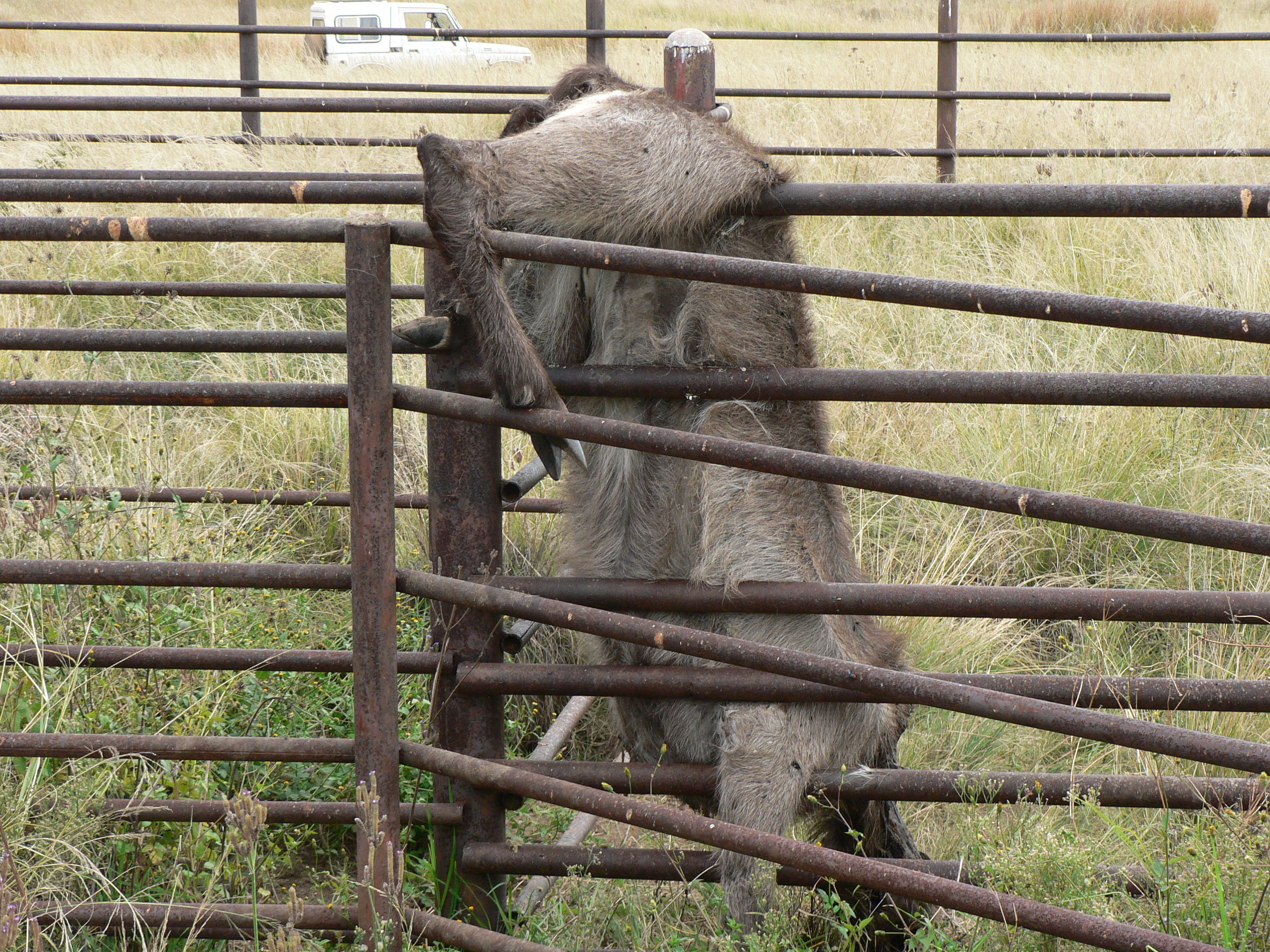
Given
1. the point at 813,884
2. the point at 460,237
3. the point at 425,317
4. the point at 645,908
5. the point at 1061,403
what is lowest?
the point at 645,908

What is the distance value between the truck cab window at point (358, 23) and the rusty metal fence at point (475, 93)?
10.5 m

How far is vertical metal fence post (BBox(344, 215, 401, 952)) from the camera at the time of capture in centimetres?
208

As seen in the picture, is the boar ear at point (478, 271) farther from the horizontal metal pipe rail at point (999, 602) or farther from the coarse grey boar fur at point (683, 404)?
the horizontal metal pipe rail at point (999, 602)

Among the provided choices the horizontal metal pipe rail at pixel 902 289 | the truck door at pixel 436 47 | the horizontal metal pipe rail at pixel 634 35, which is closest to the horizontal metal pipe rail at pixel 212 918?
the horizontal metal pipe rail at pixel 902 289

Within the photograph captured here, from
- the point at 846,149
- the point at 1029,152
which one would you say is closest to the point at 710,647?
the point at 846,149

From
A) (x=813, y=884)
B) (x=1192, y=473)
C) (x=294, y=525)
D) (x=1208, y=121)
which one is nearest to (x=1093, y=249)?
(x=1192, y=473)

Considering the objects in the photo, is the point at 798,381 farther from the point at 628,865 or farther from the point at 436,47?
the point at 436,47

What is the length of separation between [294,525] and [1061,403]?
3371 millimetres

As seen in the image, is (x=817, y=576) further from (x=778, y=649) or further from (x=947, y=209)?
(x=947, y=209)

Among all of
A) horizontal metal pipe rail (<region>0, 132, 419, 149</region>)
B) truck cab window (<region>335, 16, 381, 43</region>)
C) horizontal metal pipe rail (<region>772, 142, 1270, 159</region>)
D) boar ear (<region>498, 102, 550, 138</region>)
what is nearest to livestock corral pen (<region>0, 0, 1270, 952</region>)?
boar ear (<region>498, 102, 550, 138</region>)

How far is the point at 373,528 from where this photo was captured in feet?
6.91

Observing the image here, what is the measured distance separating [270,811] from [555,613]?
0.75 metres

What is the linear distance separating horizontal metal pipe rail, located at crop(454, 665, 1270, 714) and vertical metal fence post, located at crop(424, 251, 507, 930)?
0.22ft

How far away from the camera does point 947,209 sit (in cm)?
195
